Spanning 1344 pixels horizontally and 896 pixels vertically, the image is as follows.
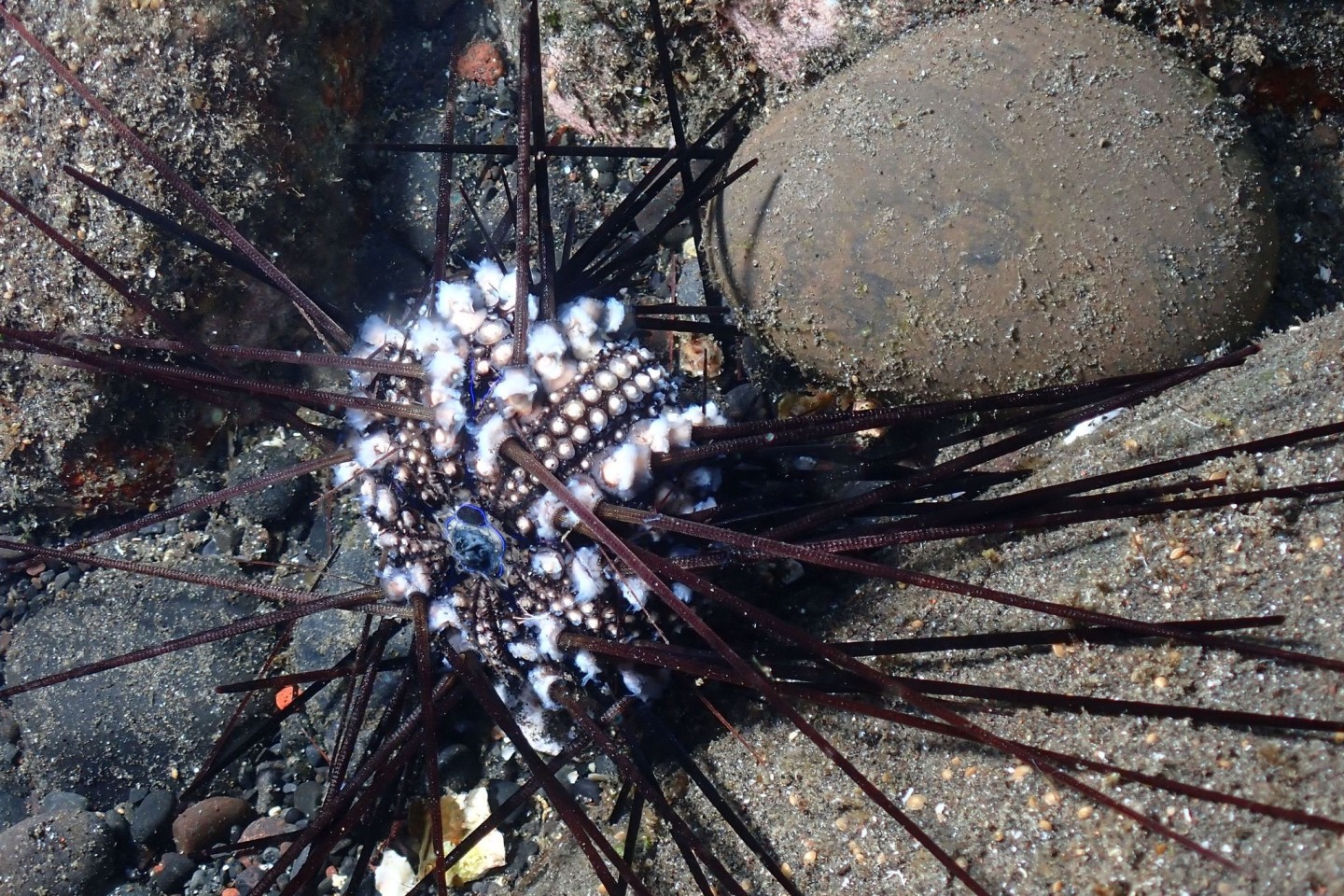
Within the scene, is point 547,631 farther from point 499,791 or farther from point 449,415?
point 499,791

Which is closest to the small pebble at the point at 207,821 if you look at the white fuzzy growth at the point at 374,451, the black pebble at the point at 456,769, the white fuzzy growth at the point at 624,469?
the black pebble at the point at 456,769

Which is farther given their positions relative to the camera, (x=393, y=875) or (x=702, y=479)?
(x=393, y=875)

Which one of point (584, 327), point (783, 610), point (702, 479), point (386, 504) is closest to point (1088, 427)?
point (783, 610)

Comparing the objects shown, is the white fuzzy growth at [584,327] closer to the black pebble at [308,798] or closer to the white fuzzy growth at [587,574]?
the white fuzzy growth at [587,574]

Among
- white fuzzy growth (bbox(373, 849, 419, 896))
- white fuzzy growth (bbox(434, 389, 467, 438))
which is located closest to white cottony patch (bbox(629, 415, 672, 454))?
white fuzzy growth (bbox(434, 389, 467, 438))

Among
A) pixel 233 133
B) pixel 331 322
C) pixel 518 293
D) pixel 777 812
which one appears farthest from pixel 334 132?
pixel 777 812

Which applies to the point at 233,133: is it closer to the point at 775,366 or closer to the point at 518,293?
the point at 518,293
